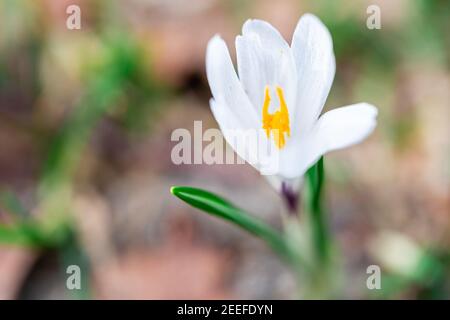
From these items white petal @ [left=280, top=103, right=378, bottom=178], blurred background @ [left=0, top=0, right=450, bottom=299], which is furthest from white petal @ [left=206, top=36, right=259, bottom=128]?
blurred background @ [left=0, top=0, right=450, bottom=299]

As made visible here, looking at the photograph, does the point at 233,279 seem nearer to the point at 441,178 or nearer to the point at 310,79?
the point at 441,178

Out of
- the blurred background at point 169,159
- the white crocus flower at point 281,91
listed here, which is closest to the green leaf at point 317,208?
the white crocus flower at point 281,91

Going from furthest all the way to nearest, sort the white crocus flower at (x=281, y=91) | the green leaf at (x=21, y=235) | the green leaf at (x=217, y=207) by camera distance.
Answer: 1. the green leaf at (x=21, y=235)
2. the green leaf at (x=217, y=207)
3. the white crocus flower at (x=281, y=91)

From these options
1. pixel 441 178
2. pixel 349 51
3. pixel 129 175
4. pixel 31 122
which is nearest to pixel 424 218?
pixel 441 178

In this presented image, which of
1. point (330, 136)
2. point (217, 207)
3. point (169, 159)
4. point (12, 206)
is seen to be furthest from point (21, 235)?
point (330, 136)

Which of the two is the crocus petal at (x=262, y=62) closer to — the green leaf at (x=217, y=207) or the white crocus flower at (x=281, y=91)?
the white crocus flower at (x=281, y=91)

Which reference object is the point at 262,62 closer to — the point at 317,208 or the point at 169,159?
the point at 317,208

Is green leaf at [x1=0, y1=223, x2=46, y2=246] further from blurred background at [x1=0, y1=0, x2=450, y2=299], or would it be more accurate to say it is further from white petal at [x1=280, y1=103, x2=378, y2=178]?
white petal at [x1=280, y1=103, x2=378, y2=178]
